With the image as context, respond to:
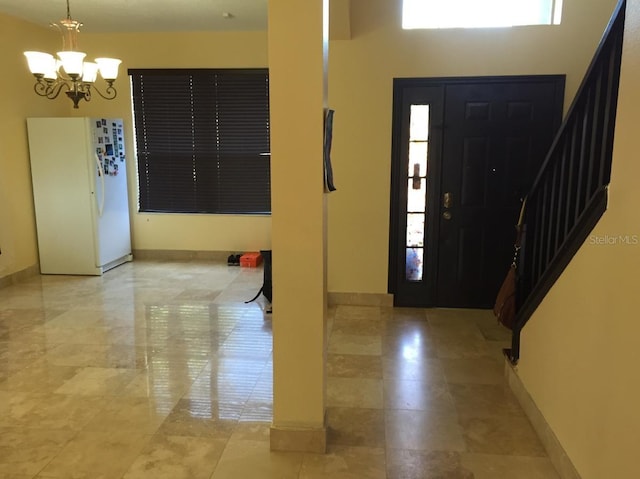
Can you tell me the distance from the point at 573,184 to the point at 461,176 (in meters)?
2.03

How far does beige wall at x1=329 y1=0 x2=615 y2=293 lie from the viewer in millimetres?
4215

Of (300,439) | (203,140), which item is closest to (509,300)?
(300,439)

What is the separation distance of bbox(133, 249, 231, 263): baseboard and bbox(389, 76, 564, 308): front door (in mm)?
2768

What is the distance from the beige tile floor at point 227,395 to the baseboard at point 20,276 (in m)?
0.52

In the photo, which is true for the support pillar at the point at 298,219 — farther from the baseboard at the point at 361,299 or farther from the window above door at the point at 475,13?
the window above door at the point at 475,13

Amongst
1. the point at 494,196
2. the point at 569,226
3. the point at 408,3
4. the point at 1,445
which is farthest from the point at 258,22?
the point at 1,445

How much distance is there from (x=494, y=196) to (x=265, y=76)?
3.09 meters

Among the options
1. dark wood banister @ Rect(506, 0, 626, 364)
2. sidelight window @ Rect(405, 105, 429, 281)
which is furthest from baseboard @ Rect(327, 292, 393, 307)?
dark wood banister @ Rect(506, 0, 626, 364)

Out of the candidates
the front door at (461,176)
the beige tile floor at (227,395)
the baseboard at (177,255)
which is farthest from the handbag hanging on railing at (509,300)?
the baseboard at (177,255)

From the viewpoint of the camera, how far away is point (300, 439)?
8.20ft

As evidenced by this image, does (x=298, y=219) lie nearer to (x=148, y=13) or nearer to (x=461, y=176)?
(x=461, y=176)

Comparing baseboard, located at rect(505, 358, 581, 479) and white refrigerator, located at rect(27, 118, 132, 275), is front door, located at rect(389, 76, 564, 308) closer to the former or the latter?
baseboard, located at rect(505, 358, 581, 479)

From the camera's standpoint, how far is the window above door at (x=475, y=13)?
4.32 meters

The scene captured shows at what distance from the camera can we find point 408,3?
4.42m
